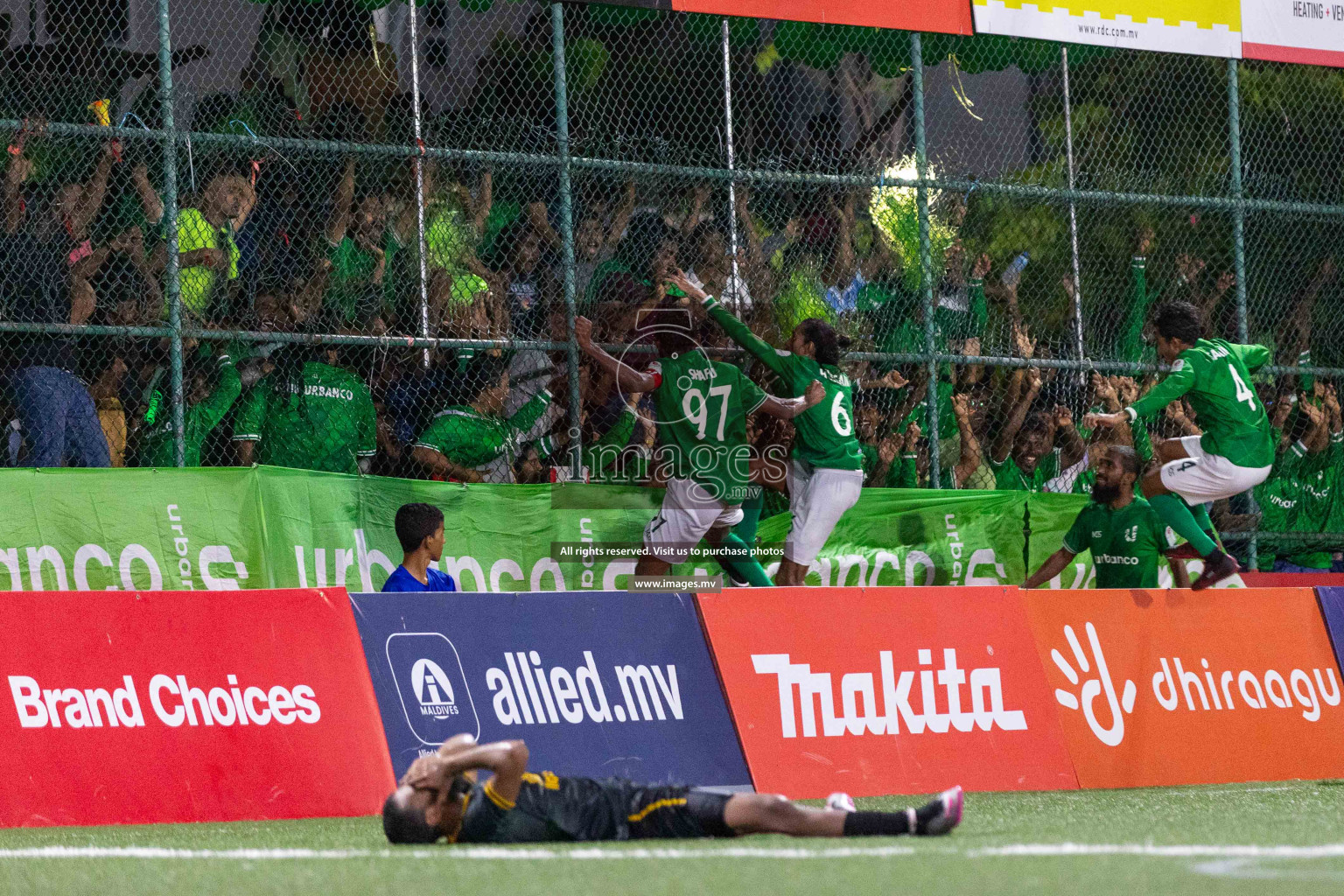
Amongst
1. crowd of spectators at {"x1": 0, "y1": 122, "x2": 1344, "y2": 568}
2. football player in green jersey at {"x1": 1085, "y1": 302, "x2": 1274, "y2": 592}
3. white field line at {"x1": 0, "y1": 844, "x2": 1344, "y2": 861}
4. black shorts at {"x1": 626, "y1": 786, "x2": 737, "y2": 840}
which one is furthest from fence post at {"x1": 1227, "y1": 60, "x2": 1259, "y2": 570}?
black shorts at {"x1": 626, "y1": 786, "x2": 737, "y2": 840}

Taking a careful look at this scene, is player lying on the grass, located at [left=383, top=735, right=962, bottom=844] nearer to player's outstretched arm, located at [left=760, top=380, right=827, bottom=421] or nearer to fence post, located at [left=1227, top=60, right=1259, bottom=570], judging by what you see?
player's outstretched arm, located at [left=760, top=380, right=827, bottom=421]

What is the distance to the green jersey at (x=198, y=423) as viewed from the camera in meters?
10.7

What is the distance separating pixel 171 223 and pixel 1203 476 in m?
6.77

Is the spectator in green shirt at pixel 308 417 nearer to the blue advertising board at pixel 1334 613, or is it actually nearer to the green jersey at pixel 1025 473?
the green jersey at pixel 1025 473

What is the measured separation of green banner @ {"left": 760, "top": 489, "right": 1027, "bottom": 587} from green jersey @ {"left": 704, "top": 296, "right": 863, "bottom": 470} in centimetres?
51

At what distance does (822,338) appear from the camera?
12.1m

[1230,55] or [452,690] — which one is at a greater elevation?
[1230,55]

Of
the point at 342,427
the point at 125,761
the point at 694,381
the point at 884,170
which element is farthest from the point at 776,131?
the point at 125,761

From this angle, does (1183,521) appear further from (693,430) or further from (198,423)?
(198,423)

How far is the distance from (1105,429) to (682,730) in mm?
5486

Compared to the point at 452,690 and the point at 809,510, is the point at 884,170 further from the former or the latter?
the point at 452,690

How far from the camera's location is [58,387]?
10242 mm

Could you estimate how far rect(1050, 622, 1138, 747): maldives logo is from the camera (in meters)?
10.2

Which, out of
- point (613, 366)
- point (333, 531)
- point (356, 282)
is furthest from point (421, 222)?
point (333, 531)
